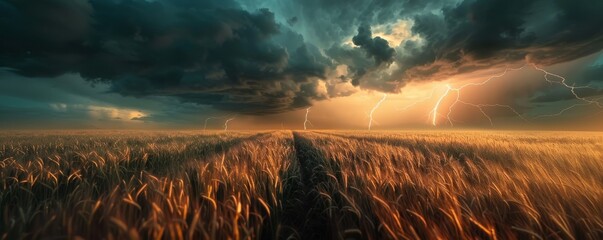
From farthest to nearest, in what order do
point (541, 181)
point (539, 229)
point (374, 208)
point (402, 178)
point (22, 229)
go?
point (402, 178), point (541, 181), point (374, 208), point (539, 229), point (22, 229)

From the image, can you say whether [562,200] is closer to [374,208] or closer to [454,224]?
[454,224]

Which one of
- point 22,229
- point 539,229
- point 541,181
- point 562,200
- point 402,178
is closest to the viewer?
point 22,229

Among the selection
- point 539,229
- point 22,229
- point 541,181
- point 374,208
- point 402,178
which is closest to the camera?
point 22,229

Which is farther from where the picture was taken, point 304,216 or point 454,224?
point 304,216

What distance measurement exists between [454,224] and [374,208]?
0.58 metres

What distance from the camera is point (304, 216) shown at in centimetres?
281

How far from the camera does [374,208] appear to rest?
210 centimetres

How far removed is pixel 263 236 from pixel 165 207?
785mm

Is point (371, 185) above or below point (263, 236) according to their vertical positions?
above

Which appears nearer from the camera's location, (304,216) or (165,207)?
(165,207)

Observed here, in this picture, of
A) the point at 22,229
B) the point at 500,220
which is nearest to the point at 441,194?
Answer: the point at 500,220

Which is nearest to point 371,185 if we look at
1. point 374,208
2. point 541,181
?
point 374,208

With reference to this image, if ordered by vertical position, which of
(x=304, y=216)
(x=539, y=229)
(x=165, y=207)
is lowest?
(x=304, y=216)

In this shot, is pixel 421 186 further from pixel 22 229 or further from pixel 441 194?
pixel 22 229
